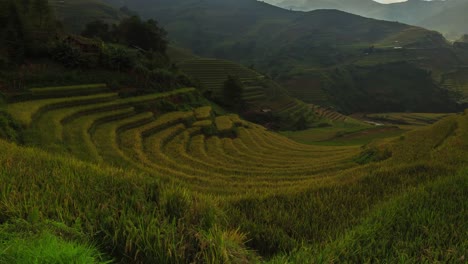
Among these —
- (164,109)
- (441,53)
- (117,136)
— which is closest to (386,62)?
(441,53)

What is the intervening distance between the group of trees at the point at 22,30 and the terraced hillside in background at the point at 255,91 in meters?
32.0

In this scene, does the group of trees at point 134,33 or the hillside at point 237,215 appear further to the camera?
the group of trees at point 134,33

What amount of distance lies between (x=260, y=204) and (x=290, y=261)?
5.87 ft

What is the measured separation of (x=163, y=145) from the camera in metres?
16.2

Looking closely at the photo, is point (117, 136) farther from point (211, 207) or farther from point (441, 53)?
point (441, 53)

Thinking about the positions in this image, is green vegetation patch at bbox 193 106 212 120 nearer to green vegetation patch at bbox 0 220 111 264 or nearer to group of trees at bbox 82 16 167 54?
group of trees at bbox 82 16 167 54

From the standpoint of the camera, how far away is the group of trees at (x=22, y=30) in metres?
19.6

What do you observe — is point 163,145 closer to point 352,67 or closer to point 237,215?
point 237,215

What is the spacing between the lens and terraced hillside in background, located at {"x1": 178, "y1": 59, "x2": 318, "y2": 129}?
55.1 meters

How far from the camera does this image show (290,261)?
2512 millimetres

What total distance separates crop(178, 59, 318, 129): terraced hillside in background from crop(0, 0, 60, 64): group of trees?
3197cm

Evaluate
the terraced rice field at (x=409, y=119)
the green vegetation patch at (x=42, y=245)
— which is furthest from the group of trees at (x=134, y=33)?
the terraced rice field at (x=409, y=119)

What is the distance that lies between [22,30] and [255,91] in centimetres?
4635

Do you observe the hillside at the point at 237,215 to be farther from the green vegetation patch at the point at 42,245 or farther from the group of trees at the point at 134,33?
the group of trees at the point at 134,33
